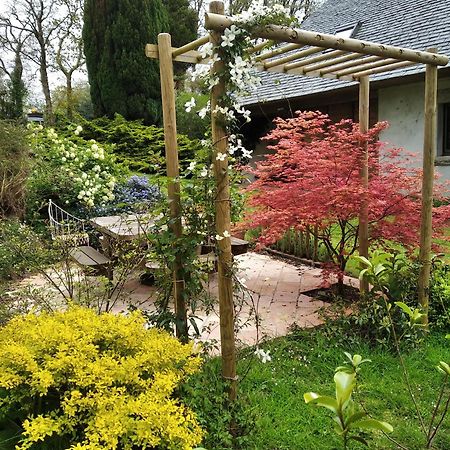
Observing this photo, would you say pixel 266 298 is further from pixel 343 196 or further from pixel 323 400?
pixel 323 400

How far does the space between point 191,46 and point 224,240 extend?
46.3 inches

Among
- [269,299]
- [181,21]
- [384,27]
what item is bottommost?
[269,299]

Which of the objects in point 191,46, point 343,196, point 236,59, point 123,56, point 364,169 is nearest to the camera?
point 236,59

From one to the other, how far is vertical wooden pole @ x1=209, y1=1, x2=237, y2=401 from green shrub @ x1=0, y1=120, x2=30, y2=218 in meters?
5.01

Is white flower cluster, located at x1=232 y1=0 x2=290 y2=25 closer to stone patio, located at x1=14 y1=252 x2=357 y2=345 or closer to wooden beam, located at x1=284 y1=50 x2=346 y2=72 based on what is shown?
wooden beam, located at x1=284 y1=50 x2=346 y2=72

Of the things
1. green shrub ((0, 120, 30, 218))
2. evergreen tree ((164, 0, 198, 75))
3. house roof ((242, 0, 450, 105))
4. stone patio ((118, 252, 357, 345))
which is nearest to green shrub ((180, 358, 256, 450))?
stone patio ((118, 252, 357, 345))

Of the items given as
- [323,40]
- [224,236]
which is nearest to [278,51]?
[323,40]

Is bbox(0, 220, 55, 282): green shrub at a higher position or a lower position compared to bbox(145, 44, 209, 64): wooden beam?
lower

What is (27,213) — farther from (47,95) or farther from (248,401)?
(47,95)

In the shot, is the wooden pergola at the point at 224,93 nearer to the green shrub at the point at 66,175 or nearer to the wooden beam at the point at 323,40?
the wooden beam at the point at 323,40

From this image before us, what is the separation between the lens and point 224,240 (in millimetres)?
2494

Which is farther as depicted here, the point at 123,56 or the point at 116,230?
the point at 123,56

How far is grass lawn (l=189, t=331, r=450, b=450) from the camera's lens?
8.18 feet

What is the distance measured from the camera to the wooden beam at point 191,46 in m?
2.56
